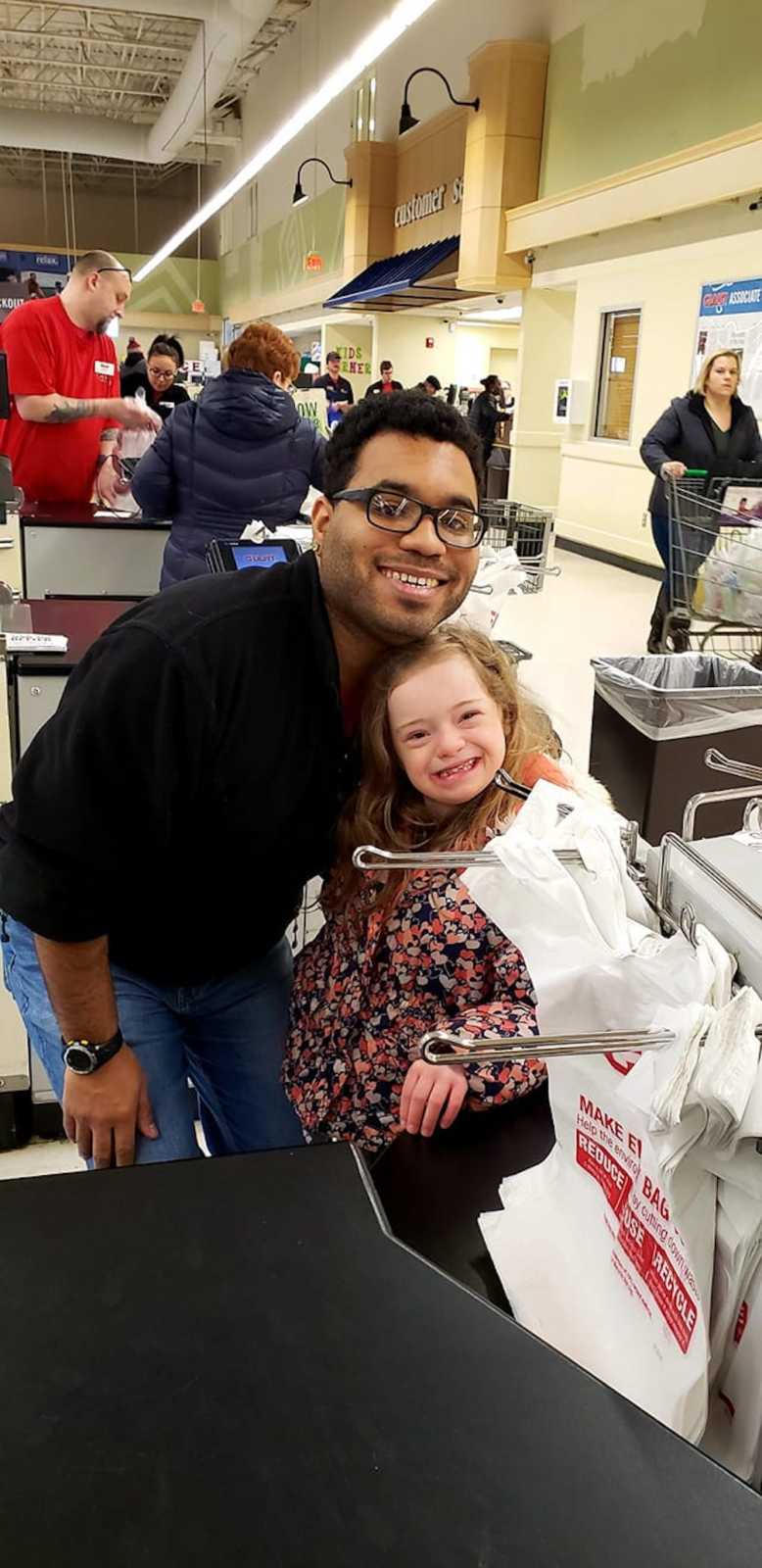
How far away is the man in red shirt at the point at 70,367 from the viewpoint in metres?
4.33

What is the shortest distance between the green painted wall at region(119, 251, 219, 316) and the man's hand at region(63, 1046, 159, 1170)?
2915 cm

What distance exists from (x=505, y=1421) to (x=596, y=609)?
8426mm

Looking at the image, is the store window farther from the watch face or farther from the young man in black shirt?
the watch face

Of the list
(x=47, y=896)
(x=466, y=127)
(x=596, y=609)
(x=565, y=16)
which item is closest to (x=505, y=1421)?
(x=47, y=896)

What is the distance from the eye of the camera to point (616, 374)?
37.2 feet

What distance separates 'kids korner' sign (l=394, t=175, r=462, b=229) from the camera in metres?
13.6

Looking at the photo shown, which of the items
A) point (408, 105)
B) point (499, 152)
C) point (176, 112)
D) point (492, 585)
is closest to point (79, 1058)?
point (492, 585)

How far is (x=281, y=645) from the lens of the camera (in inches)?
57.1

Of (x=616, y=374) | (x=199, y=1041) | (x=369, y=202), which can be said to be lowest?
(x=199, y=1041)

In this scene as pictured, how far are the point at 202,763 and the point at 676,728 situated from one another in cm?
236

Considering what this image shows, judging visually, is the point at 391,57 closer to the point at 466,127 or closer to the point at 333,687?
the point at 466,127

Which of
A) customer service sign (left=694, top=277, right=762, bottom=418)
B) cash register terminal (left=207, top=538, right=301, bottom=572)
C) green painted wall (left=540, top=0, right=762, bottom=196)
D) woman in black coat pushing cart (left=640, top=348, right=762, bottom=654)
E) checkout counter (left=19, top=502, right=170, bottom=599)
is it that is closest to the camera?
cash register terminal (left=207, top=538, right=301, bottom=572)

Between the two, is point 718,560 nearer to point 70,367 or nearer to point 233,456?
point 233,456

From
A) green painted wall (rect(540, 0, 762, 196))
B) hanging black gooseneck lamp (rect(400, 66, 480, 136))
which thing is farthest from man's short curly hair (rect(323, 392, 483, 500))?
hanging black gooseneck lamp (rect(400, 66, 480, 136))
